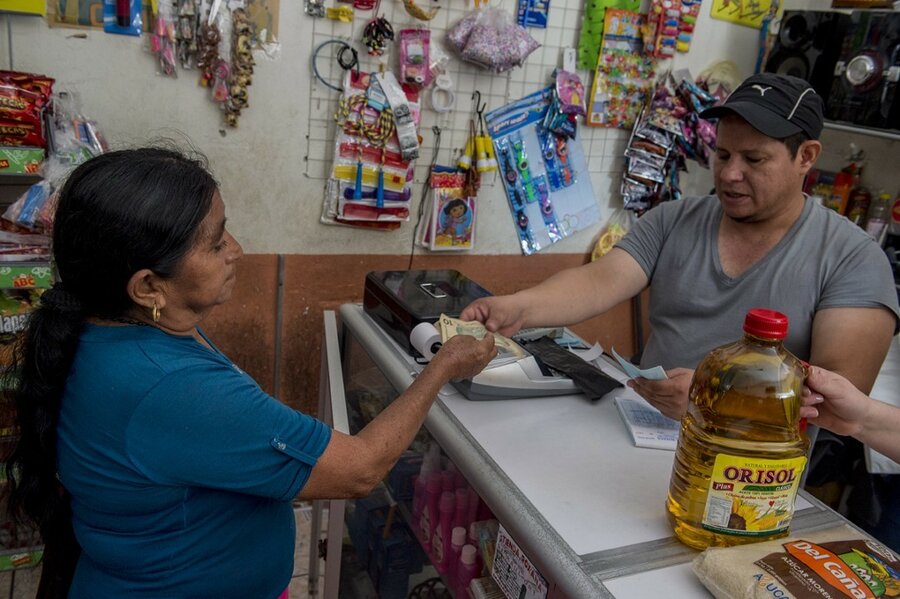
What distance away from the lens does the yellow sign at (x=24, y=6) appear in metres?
2.05

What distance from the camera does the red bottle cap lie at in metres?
0.98

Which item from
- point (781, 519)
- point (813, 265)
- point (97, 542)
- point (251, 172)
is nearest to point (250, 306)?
point (251, 172)

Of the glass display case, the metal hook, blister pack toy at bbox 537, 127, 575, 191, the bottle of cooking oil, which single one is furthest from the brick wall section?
the bottle of cooking oil

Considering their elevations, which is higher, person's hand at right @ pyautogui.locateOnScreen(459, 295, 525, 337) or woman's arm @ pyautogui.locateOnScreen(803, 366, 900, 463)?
woman's arm @ pyautogui.locateOnScreen(803, 366, 900, 463)

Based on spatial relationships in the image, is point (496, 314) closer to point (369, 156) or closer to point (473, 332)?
point (473, 332)

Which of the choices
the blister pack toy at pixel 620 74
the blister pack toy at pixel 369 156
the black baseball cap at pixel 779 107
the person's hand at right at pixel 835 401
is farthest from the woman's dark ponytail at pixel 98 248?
the blister pack toy at pixel 620 74

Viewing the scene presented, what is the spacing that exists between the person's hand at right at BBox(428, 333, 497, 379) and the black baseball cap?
0.78 metres

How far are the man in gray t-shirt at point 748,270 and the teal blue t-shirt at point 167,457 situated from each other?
2.46ft

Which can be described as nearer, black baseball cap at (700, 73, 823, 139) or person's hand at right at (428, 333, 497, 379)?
person's hand at right at (428, 333, 497, 379)

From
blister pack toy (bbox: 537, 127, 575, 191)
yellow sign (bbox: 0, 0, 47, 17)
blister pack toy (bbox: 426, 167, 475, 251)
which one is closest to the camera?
yellow sign (bbox: 0, 0, 47, 17)

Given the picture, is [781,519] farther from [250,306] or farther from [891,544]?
[250,306]

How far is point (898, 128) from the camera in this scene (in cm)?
253

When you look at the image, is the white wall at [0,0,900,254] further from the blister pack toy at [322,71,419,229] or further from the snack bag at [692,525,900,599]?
the snack bag at [692,525,900,599]

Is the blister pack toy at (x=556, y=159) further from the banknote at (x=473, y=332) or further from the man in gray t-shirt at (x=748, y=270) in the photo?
the banknote at (x=473, y=332)
